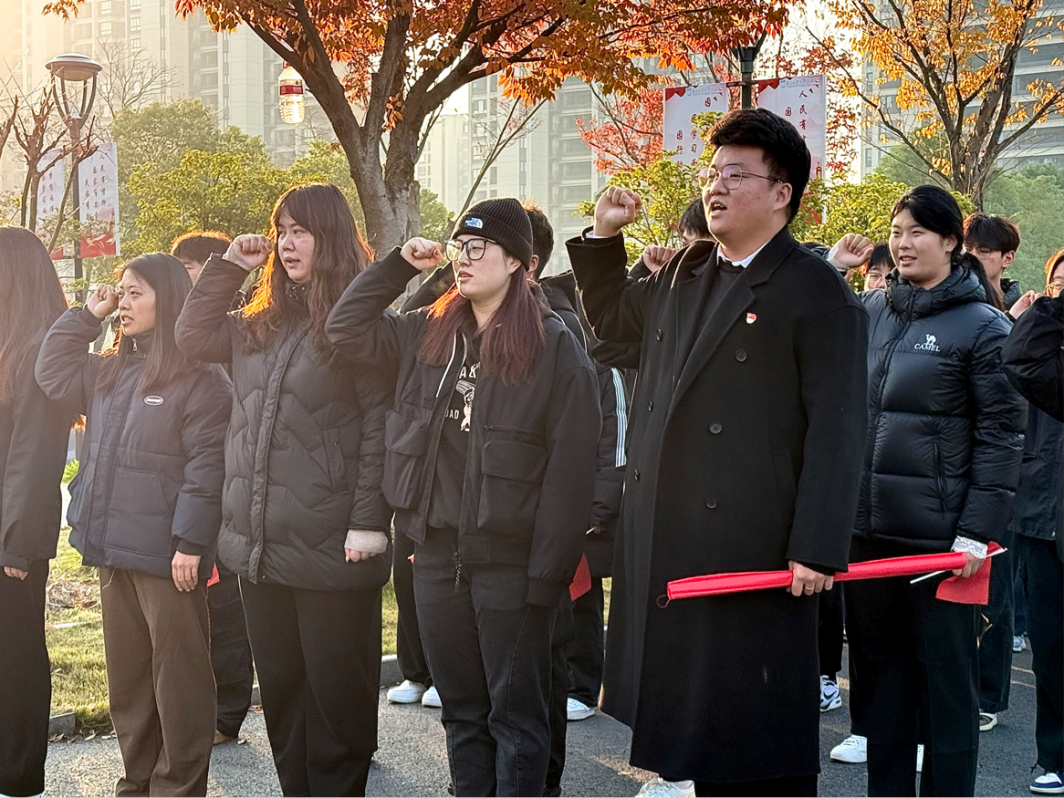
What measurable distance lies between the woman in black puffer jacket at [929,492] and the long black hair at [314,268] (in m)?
1.92

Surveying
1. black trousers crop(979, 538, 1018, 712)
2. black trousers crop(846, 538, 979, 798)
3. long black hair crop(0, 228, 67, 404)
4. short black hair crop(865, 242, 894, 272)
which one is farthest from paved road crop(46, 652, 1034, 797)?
short black hair crop(865, 242, 894, 272)

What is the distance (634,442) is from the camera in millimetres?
3307

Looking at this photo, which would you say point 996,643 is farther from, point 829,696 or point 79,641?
point 79,641

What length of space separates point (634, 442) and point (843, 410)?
0.57 metres

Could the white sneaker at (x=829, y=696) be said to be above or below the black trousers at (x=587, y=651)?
below

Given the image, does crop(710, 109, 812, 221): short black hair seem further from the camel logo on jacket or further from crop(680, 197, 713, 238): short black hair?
crop(680, 197, 713, 238): short black hair

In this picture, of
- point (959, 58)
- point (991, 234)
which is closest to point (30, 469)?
point (991, 234)

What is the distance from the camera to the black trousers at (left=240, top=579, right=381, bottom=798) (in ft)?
13.4

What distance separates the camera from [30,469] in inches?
175

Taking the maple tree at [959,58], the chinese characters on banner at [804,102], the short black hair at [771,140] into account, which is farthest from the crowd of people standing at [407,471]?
the maple tree at [959,58]

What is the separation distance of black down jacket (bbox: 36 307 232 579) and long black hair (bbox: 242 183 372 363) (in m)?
0.34

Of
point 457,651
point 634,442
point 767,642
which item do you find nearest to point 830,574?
point 767,642

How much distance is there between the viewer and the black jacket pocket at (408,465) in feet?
12.9

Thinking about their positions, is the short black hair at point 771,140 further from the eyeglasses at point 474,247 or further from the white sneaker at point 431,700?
the white sneaker at point 431,700
